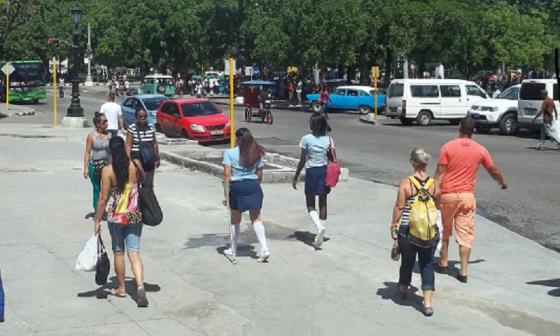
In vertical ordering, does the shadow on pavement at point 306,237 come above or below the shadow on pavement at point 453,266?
above

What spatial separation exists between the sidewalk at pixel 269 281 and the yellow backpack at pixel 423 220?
706mm

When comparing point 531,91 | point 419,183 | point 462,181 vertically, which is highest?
point 531,91

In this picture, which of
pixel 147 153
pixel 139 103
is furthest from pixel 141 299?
pixel 139 103

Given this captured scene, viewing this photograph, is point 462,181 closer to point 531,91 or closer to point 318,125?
point 318,125

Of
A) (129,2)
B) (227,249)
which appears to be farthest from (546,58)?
(227,249)

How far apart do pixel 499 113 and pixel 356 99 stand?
569 inches

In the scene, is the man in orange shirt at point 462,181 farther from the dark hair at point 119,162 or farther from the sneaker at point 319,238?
the dark hair at point 119,162

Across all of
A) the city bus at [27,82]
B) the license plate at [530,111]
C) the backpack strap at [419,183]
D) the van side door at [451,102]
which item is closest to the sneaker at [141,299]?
the backpack strap at [419,183]

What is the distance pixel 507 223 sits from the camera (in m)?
12.9

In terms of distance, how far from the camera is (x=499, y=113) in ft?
98.8

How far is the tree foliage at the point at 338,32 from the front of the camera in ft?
151

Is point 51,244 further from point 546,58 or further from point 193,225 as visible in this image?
point 546,58

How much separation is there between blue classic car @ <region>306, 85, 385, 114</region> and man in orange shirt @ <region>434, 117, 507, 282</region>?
111 feet

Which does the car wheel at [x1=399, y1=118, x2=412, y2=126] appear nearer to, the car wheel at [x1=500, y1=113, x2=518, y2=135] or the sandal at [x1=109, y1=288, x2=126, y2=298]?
the car wheel at [x1=500, y1=113, x2=518, y2=135]
